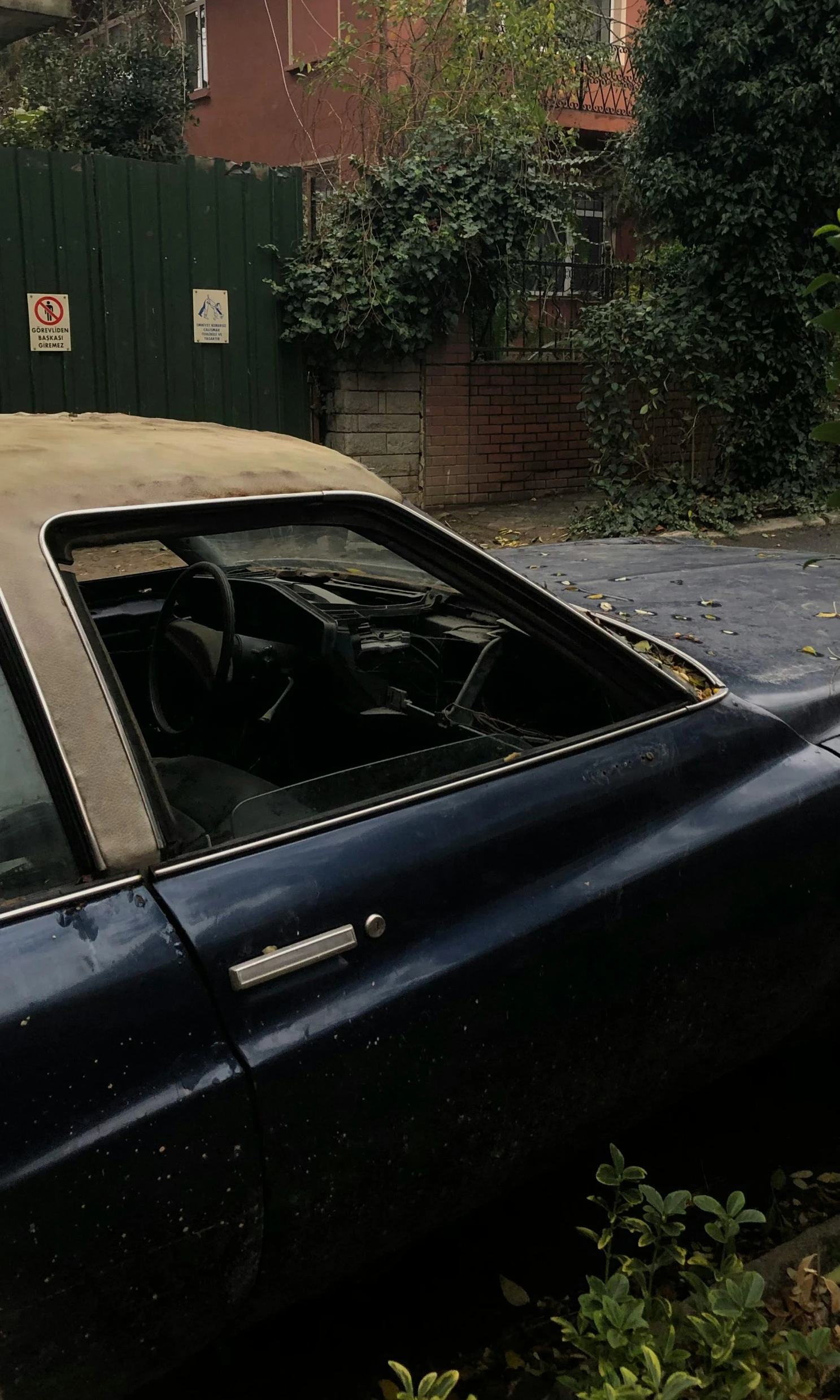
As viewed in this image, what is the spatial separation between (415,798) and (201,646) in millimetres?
717

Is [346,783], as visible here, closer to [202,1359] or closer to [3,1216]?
[3,1216]

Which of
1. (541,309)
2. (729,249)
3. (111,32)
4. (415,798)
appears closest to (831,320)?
(415,798)

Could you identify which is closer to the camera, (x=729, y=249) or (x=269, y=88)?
(x=729, y=249)

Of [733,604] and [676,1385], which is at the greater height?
[733,604]

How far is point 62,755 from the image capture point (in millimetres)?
1569

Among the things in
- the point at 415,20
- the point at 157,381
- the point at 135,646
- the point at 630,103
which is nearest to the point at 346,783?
the point at 135,646

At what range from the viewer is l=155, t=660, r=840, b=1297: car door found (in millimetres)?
1666

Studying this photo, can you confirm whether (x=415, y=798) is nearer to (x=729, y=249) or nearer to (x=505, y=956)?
(x=505, y=956)

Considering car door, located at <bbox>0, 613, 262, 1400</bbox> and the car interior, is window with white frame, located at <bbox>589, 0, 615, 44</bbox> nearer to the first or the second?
the car interior

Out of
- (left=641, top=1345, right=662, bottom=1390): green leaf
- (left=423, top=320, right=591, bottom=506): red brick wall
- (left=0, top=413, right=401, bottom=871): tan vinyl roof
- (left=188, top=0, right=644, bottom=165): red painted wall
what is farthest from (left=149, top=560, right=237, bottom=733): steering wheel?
(left=188, top=0, right=644, bottom=165): red painted wall

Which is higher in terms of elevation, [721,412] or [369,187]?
[369,187]

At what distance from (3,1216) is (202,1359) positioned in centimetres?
100

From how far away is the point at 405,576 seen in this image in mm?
2906

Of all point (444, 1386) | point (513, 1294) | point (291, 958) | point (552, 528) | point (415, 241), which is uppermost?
point (415, 241)
